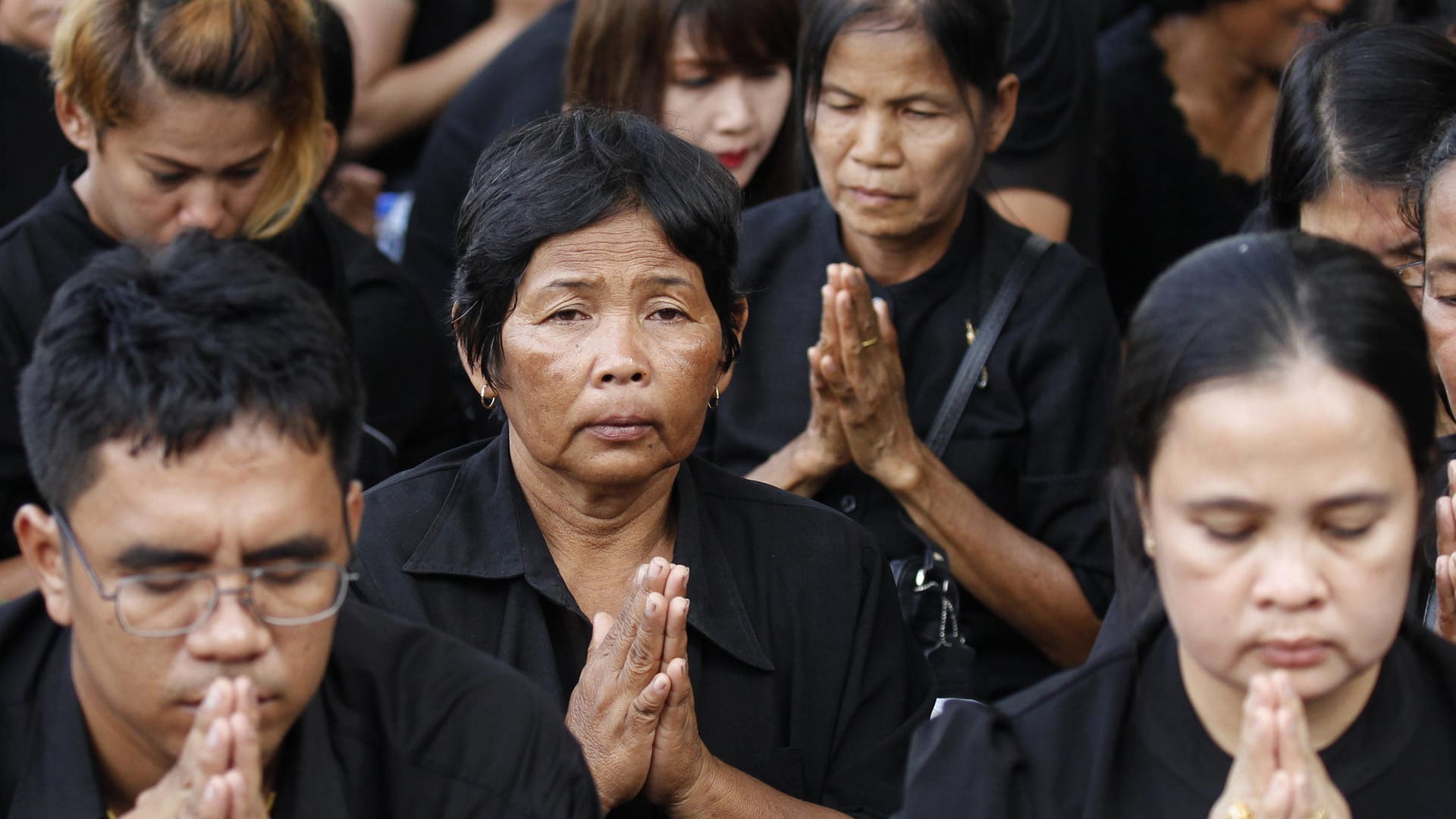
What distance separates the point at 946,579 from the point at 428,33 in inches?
128

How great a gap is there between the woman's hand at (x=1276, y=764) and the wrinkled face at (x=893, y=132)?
191cm

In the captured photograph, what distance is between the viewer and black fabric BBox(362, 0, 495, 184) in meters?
5.98

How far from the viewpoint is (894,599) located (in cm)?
307

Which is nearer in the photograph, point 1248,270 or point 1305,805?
point 1305,805

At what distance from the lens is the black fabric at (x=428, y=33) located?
598cm

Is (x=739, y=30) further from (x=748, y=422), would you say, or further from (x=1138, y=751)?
(x=1138, y=751)

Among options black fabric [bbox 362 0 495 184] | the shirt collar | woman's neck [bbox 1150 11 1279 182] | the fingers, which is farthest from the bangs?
the fingers

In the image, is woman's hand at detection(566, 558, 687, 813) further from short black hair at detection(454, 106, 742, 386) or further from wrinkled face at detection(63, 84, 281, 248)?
wrinkled face at detection(63, 84, 281, 248)

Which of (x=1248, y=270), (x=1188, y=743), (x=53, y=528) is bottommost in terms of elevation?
(x=53, y=528)

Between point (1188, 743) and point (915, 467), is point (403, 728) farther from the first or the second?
point (915, 467)

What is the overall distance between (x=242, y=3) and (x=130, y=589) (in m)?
2.04

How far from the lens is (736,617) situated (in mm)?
2936

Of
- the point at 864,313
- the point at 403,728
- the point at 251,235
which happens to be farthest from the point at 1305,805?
the point at 251,235

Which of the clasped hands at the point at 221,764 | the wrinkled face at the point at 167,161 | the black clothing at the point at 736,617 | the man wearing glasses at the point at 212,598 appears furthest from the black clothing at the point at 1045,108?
the clasped hands at the point at 221,764
